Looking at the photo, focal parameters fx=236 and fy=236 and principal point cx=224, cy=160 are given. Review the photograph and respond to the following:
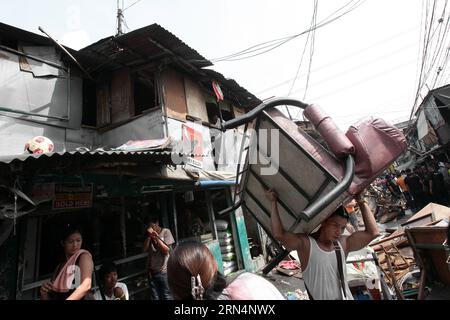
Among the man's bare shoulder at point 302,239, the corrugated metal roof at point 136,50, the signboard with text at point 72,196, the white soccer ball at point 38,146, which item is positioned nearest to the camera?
the man's bare shoulder at point 302,239

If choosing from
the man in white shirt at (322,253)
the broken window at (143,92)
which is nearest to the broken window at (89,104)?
the broken window at (143,92)

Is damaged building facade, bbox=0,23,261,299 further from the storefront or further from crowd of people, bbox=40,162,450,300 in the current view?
crowd of people, bbox=40,162,450,300

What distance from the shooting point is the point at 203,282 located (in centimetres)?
Answer: 146

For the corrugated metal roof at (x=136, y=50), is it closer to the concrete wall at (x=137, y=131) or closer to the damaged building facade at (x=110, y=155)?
the damaged building facade at (x=110, y=155)

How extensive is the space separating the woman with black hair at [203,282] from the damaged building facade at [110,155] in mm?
2776

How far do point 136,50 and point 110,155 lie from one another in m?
4.64

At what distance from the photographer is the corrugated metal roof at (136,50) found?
650 cm

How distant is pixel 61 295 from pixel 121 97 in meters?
6.65

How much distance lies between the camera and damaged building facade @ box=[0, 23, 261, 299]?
13.0 ft

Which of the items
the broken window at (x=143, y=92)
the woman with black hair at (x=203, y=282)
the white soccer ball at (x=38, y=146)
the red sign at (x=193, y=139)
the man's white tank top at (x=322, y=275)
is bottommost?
the man's white tank top at (x=322, y=275)

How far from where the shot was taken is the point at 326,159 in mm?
1926

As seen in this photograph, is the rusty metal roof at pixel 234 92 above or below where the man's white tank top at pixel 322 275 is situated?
above

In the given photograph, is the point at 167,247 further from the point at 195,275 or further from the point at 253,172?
the point at 195,275

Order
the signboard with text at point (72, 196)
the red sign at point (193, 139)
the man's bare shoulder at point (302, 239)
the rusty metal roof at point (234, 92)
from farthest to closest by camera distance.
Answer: the rusty metal roof at point (234, 92), the red sign at point (193, 139), the signboard with text at point (72, 196), the man's bare shoulder at point (302, 239)
